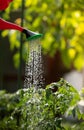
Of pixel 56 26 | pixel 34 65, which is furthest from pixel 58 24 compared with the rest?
pixel 34 65

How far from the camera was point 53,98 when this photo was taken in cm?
214

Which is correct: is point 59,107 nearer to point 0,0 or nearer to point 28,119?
point 28,119

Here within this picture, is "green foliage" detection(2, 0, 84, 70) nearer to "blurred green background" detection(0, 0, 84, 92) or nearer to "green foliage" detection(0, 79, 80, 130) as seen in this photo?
"blurred green background" detection(0, 0, 84, 92)

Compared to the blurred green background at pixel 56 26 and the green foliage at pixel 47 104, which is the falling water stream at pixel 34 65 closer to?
the green foliage at pixel 47 104

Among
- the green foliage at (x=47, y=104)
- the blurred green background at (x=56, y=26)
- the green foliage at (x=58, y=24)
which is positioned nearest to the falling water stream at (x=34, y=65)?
the green foliage at (x=47, y=104)

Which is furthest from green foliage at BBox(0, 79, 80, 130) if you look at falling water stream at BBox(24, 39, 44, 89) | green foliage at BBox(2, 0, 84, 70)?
green foliage at BBox(2, 0, 84, 70)

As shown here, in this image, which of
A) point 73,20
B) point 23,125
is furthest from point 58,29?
point 23,125

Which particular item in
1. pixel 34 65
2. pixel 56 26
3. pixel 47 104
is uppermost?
pixel 56 26

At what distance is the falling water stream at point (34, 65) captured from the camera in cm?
213

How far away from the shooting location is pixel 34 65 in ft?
7.07

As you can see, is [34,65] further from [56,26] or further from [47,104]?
[56,26]

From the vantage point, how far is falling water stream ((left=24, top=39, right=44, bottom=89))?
2127 millimetres

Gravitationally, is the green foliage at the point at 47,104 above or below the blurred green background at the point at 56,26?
below

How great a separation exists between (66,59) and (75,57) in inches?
16.0
